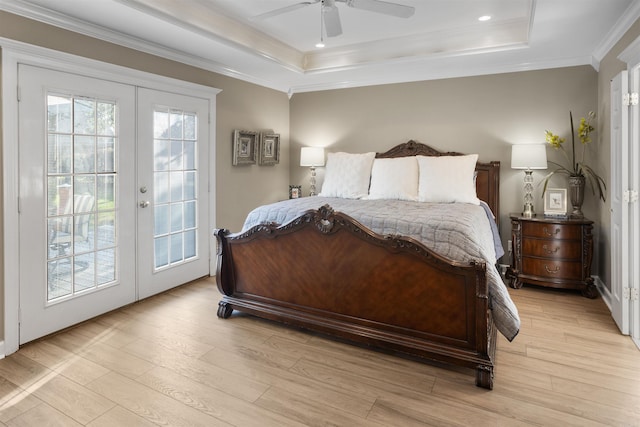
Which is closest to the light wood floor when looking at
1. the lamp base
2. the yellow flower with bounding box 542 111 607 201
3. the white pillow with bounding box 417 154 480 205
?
the lamp base

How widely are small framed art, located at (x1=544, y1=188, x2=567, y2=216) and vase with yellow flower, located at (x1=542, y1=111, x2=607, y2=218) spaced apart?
0.23 ft

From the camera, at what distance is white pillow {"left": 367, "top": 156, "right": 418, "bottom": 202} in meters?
4.17

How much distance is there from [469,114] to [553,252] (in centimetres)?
178

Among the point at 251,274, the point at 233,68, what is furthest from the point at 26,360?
the point at 233,68

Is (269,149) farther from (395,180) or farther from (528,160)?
(528,160)

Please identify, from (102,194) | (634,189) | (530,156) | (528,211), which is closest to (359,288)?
(634,189)

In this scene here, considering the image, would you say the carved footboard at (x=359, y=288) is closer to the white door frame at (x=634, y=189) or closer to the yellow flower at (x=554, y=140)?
the white door frame at (x=634, y=189)

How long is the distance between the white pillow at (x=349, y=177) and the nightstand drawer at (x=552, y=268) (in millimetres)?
1825

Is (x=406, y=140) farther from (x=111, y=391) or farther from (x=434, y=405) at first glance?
(x=111, y=391)

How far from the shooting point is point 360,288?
2.68 m

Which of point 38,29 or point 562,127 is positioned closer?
point 38,29

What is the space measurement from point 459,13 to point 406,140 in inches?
65.8

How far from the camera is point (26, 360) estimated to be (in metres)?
2.57

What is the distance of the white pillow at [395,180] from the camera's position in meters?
4.17
